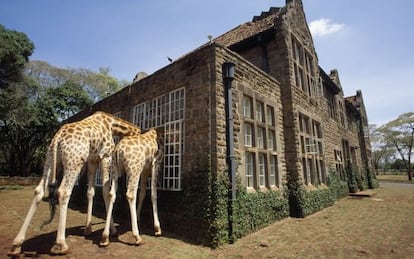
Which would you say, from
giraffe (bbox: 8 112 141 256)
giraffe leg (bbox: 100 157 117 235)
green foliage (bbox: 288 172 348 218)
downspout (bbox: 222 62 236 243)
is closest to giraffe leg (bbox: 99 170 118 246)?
giraffe leg (bbox: 100 157 117 235)

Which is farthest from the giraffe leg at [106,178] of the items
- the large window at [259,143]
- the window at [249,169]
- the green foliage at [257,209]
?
the window at [249,169]

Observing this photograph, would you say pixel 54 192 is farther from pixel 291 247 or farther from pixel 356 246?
pixel 356 246

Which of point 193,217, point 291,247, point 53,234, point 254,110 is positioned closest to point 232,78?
point 254,110

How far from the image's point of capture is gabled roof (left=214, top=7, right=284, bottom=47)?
11.6 meters

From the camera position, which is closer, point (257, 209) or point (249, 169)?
point (257, 209)

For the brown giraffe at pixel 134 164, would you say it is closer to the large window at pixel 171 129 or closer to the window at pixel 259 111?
the large window at pixel 171 129

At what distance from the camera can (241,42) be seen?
37.9ft

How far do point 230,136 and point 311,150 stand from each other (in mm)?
6717

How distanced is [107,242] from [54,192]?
173 centimetres

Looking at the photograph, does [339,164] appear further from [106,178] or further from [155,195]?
[106,178]

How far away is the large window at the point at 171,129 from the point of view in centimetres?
737

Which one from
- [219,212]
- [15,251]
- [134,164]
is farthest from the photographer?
[134,164]

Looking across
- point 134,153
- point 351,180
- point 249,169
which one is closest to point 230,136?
point 249,169

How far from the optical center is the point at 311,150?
11555mm
